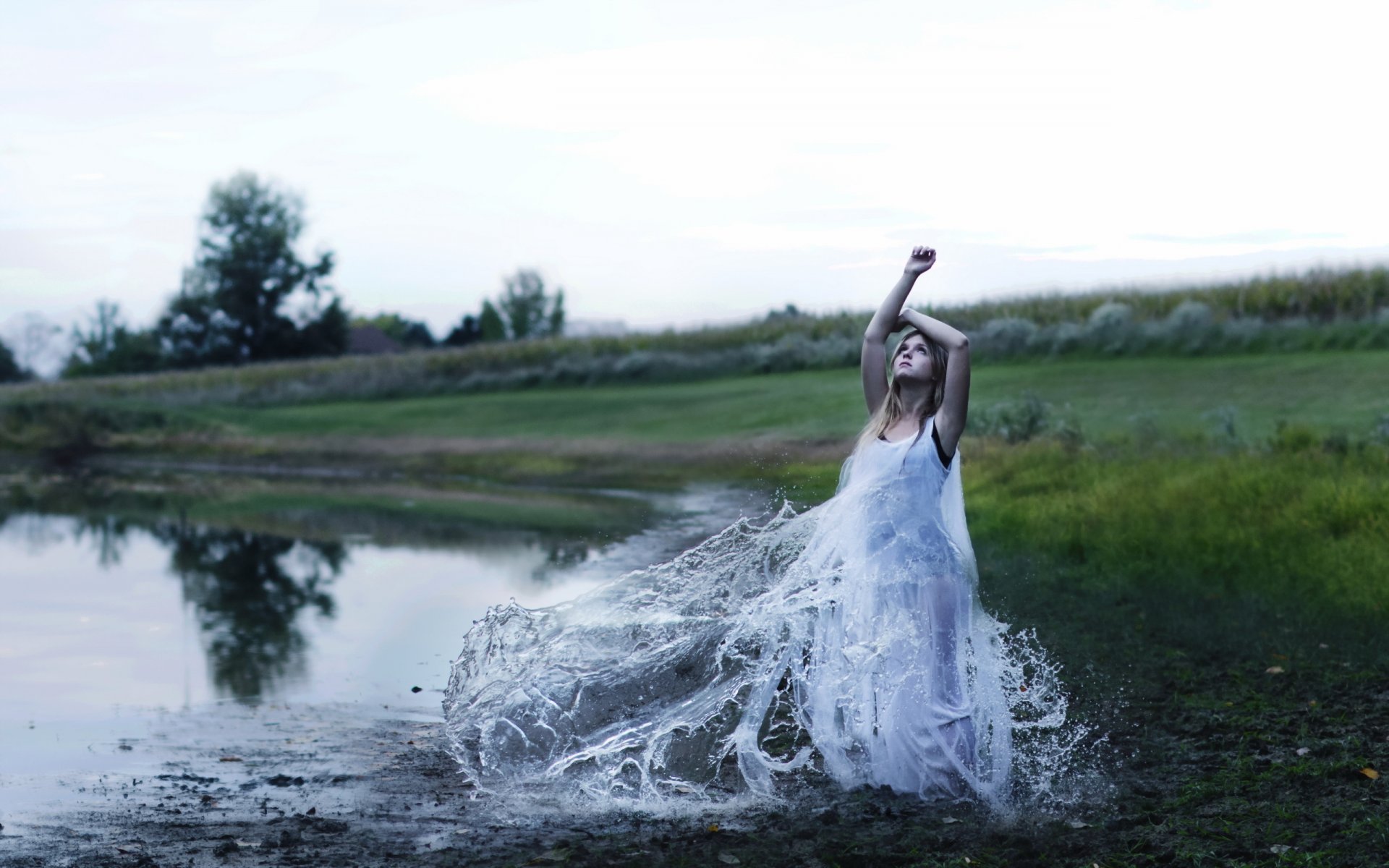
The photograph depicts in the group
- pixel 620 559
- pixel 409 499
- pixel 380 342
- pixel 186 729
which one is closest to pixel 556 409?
pixel 409 499

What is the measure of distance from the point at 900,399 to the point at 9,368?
86410mm

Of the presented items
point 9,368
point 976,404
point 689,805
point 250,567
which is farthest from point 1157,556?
point 9,368

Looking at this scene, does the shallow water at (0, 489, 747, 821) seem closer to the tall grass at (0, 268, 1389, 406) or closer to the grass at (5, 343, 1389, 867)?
the grass at (5, 343, 1389, 867)

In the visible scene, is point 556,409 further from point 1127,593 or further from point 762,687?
point 762,687

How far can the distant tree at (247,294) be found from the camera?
73500mm

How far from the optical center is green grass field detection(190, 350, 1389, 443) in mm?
19312

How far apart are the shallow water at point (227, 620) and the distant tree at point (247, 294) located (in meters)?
54.6

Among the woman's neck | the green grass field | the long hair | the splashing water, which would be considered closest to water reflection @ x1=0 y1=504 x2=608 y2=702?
the splashing water

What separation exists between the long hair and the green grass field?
12.0 metres

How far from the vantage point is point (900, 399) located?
6.93 meters

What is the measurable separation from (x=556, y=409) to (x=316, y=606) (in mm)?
23804

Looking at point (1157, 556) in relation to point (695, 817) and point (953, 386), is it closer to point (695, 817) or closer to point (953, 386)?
point (953, 386)

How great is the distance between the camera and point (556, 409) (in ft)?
122

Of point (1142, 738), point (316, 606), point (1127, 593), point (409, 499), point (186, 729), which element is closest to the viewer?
point (1142, 738)
